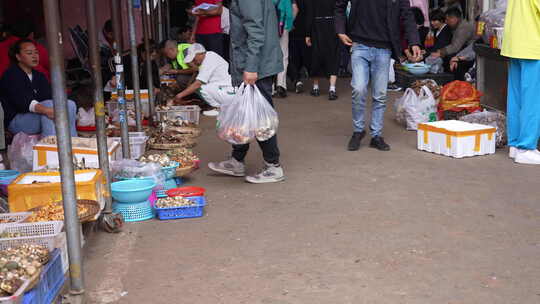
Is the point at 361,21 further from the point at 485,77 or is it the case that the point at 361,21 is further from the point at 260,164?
the point at 485,77

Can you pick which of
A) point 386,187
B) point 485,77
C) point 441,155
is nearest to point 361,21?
point 441,155

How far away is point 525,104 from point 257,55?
264 cm

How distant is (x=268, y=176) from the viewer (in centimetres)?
587

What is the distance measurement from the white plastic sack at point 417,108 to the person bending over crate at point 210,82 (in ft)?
8.34

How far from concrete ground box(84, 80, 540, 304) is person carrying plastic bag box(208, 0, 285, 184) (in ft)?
0.71

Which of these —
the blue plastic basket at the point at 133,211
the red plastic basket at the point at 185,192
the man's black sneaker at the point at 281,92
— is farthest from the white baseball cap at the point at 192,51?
the blue plastic basket at the point at 133,211

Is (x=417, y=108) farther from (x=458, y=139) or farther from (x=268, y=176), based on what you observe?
(x=268, y=176)

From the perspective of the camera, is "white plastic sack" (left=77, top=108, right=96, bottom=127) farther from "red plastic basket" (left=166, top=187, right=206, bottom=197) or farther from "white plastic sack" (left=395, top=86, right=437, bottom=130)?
"white plastic sack" (left=395, top=86, right=437, bottom=130)

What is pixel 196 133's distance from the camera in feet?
26.6

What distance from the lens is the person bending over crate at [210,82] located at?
9711mm

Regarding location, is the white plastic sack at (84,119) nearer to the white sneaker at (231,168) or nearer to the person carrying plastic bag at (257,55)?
the white sneaker at (231,168)

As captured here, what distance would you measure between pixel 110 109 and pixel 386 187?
406cm

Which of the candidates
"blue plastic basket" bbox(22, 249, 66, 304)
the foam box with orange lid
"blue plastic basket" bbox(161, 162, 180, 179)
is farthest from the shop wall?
"blue plastic basket" bbox(22, 249, 66, 304)

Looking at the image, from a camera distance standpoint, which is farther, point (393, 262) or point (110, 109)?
point (110, 109)
